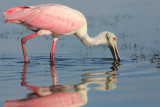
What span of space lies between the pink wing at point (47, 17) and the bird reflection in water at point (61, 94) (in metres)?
2.08

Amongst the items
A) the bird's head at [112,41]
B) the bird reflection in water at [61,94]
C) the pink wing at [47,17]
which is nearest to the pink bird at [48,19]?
the pink wing at [47,17]

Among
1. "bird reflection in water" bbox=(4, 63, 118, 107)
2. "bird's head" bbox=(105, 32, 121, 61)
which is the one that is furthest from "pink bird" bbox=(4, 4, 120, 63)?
"bird reflection in water" bbox=(4, 63, 118, 107)

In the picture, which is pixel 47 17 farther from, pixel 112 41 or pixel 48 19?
pixel 112 41

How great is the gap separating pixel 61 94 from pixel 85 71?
223 cm

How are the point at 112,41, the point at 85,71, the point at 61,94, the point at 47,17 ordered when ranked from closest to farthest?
the point at 61,94 < the point at 85,71 < the point at 47,17 < the point at 112,41

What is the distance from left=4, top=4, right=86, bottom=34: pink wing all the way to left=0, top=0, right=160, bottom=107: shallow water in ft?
2.74

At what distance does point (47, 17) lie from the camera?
31.3 ft

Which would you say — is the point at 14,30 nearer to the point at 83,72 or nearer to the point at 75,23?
the point at 75,23

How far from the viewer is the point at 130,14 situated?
1828 cm

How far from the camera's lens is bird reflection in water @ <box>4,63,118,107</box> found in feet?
18.4

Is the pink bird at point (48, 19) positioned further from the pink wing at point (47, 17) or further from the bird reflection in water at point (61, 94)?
the bird reflection in water at point (61, 94)

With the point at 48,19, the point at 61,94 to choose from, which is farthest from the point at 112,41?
the point at 61,94

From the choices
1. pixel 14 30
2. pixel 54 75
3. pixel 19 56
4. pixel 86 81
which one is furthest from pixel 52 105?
pixel 14 30

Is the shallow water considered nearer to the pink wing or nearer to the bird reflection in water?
the bird reflection in water
